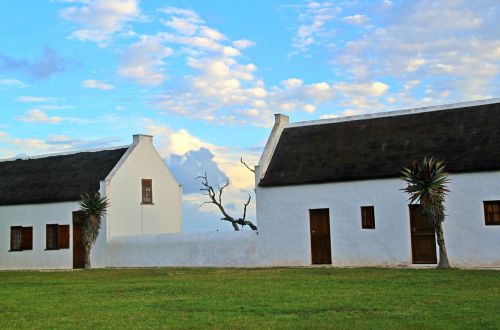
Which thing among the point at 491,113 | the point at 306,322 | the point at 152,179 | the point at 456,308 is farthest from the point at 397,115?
the point at 306,322

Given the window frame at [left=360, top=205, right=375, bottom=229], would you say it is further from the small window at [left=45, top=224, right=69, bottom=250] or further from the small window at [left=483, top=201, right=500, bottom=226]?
the small window at [left=45, top=224, right=69, bottom=250]

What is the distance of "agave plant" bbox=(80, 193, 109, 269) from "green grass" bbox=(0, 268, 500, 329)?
10.1 metres

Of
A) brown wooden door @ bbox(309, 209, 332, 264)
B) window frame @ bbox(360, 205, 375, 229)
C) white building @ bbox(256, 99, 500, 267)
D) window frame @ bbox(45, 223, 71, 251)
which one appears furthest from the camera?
window frame @ bbox(45, 223, 71, 251)

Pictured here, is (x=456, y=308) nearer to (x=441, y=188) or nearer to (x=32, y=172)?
(x=441, y=188)

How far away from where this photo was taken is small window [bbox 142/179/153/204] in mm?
36094

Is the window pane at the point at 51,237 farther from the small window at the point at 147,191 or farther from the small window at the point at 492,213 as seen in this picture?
the small window at the point at 492,213

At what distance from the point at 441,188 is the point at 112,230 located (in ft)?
55.9

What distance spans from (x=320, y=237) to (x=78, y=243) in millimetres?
12840

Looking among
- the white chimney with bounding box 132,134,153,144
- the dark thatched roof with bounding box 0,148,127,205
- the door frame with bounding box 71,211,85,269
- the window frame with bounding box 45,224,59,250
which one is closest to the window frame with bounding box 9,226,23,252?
the dark thatched roof with bounding box 0,148,127,205

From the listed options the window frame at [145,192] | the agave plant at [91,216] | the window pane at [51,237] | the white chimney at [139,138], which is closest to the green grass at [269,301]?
the agave plant at [91,216]

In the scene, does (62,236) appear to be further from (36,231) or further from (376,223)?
(376,223)

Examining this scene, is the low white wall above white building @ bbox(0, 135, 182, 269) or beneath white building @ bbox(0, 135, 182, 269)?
beneath

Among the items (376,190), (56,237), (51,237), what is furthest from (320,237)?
(51,237)

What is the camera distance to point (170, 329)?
11.4m
